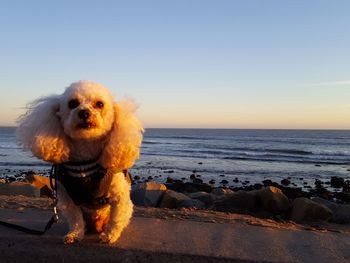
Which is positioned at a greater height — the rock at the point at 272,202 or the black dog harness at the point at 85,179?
the black dog harness at the point at 85,179

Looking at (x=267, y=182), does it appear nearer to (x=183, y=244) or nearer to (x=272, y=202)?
(x=272, y=202)

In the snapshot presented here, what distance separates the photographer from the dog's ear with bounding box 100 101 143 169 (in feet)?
12.0

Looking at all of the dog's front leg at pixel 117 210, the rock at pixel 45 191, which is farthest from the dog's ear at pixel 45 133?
the rock at pixel 45 191

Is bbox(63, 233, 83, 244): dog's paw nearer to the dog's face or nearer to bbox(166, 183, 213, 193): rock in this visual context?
the dog's face

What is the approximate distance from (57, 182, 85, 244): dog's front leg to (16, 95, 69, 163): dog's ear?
0.48m

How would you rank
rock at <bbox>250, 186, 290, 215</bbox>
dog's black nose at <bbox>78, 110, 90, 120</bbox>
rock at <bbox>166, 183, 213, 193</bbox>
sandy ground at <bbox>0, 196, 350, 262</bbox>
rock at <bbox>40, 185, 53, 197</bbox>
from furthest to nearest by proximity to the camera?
rock at <bbox>166, 183, 213, 193</bbox> < rock at <bbox>40, 185, 53, 197</bbox> < rock at <bbox>250, 186, 290, 215</bbox> < sandy ground at <bbox>0, 196, 350, 262</bbox> < dog's black nose at <bbox>78, 110, 90, 120</bbox>

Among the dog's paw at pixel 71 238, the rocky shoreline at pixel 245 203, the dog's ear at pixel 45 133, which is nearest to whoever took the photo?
the dog's ear at pixel 45 133

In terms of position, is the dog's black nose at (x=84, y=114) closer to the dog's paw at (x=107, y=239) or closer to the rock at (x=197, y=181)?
the dog's paw at (x=107, y=239)

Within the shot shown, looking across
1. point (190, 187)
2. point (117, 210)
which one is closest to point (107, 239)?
point (117, 210)

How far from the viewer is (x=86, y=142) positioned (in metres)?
3.77

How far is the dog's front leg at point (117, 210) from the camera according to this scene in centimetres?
403

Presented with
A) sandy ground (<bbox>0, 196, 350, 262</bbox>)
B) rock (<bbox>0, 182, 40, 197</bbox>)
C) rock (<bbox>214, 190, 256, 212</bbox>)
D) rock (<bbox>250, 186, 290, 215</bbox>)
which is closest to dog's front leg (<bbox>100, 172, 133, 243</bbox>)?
sandy ground (<bbox>0, 196, 350, 262</bbox>)

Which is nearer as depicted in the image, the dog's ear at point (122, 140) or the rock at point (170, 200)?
the dog's ear at point (122, 140)

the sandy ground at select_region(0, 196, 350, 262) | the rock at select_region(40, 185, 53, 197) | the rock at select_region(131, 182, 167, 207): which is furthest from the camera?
the rock at select_region(40, 185, 53, 197)
